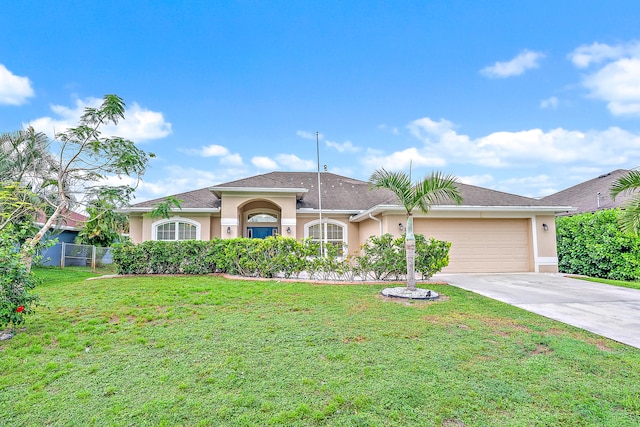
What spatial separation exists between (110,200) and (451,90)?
52.0 ft

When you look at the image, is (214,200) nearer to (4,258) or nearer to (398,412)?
(4,258)

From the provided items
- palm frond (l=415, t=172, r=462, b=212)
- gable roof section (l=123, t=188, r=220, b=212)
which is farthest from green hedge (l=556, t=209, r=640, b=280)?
gable roof section (l=123, t=188, r=220, b=212)

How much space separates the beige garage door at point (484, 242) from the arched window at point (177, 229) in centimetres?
1070

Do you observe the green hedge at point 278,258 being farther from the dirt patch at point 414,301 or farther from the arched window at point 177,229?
the arched window at point 177,229

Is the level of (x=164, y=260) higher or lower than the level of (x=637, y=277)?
higher

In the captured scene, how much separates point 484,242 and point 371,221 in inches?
197

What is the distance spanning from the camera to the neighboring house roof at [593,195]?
648 inches

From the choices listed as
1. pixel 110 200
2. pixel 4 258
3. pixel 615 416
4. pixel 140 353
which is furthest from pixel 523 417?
pixel 110 200

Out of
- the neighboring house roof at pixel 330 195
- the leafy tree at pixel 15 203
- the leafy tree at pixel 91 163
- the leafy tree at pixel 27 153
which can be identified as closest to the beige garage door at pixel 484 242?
the neighboring house roof at pixel 330 195

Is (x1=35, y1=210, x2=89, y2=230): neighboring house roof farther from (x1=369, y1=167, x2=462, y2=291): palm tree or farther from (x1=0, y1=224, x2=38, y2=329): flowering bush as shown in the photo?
(x1=369, y1=167, x2=462, y2=291): palm tree

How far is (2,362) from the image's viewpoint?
417cm

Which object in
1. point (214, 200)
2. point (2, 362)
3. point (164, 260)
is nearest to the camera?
point (2, 362)

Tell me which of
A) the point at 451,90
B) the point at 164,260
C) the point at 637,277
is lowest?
the point at 637,277

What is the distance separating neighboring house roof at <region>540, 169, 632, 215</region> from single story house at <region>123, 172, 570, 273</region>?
3.67 meters
